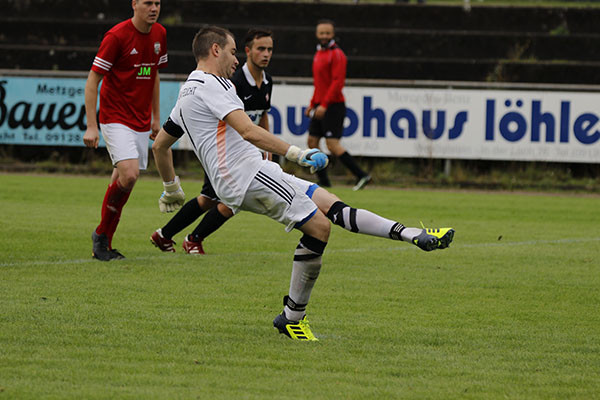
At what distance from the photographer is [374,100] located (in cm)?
1692

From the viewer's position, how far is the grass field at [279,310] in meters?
4.52

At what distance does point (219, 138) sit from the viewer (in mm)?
5664

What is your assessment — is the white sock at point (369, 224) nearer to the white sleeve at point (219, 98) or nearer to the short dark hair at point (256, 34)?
the white sleeve at point (219, 98)

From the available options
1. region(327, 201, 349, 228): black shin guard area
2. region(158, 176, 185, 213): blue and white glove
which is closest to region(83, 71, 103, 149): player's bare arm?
region(158, 176, 185, 213): blue and white glove

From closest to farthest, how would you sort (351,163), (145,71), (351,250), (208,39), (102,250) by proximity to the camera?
(208,39) → (102,250) → (145,71) → (351,250) → (351,163)

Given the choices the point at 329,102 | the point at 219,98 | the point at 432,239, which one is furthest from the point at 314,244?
the point at 329,102

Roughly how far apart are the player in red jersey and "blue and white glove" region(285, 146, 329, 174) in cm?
329

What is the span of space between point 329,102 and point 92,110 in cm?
779

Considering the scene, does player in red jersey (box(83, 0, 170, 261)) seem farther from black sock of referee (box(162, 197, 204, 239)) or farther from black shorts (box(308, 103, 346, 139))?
black shorts (box(308, 103, 346, 139))

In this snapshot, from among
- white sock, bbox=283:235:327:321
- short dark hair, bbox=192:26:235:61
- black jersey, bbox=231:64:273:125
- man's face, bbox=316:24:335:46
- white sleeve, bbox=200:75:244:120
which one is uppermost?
short dark hair, bbox=192:26:235:61

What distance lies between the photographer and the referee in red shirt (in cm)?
1534

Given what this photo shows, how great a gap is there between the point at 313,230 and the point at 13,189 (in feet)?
31.9

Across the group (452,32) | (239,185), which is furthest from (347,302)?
(452,32)

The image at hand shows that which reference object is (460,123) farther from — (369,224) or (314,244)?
(314,244)
